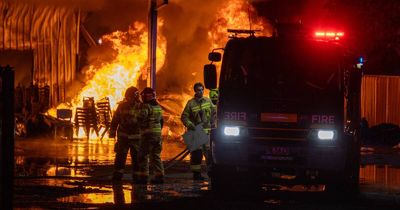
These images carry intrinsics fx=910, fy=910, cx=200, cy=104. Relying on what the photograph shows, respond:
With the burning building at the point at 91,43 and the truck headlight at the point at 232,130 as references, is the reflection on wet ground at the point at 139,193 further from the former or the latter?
the burning building at the point at 91,43

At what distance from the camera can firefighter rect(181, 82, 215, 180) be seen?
605 inches

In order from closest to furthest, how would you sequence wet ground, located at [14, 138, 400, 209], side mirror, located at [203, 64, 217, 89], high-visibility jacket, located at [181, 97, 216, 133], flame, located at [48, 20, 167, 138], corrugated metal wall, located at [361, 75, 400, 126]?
1. wet ground, located at [14, 138, 400, 209]
2. side mirror, located at [203, 64, 217, 89]
3. high-visibility jacket, located at [181, 97, 216, 133]
4. flame, located at [48, 20, 167, 138]
5. corrugated metal wall, located at [361, 75, 400, 126]

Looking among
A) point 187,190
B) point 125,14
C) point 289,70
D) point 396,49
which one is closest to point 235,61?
point 289,70

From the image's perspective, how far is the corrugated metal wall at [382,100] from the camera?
29609mm

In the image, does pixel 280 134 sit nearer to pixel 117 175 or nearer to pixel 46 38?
pixel 117 175

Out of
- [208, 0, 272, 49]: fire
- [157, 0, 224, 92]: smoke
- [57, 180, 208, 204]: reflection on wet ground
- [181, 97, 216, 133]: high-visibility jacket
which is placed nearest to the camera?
[57, 180, 208, 204]: reflection on wet ground

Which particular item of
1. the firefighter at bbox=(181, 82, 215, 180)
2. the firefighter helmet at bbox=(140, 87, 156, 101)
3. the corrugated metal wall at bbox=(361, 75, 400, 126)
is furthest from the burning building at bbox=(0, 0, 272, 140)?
the firefighter helmet at bbox=(140, 87, 156, 101)

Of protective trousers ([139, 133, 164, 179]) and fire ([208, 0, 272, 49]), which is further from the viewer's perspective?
fire ([208, 0, 272, 49])

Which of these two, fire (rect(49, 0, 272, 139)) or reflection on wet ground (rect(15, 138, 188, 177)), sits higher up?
fire (rect(49, 0, 272, 139))

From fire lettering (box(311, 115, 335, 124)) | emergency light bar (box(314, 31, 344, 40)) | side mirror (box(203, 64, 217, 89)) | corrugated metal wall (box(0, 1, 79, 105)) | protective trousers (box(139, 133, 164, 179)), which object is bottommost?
protective trousers (box(139, 133, 164, 179))

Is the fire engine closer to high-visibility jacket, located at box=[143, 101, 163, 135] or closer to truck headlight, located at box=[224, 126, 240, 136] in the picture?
truck headlight, located at box=[224, 126, 240, 136]

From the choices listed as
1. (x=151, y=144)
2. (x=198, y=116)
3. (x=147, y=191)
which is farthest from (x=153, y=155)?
(x=147, y=191)

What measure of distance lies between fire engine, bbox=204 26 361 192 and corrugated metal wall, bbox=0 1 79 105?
16108 mm

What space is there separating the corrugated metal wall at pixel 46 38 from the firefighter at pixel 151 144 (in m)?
14.1
